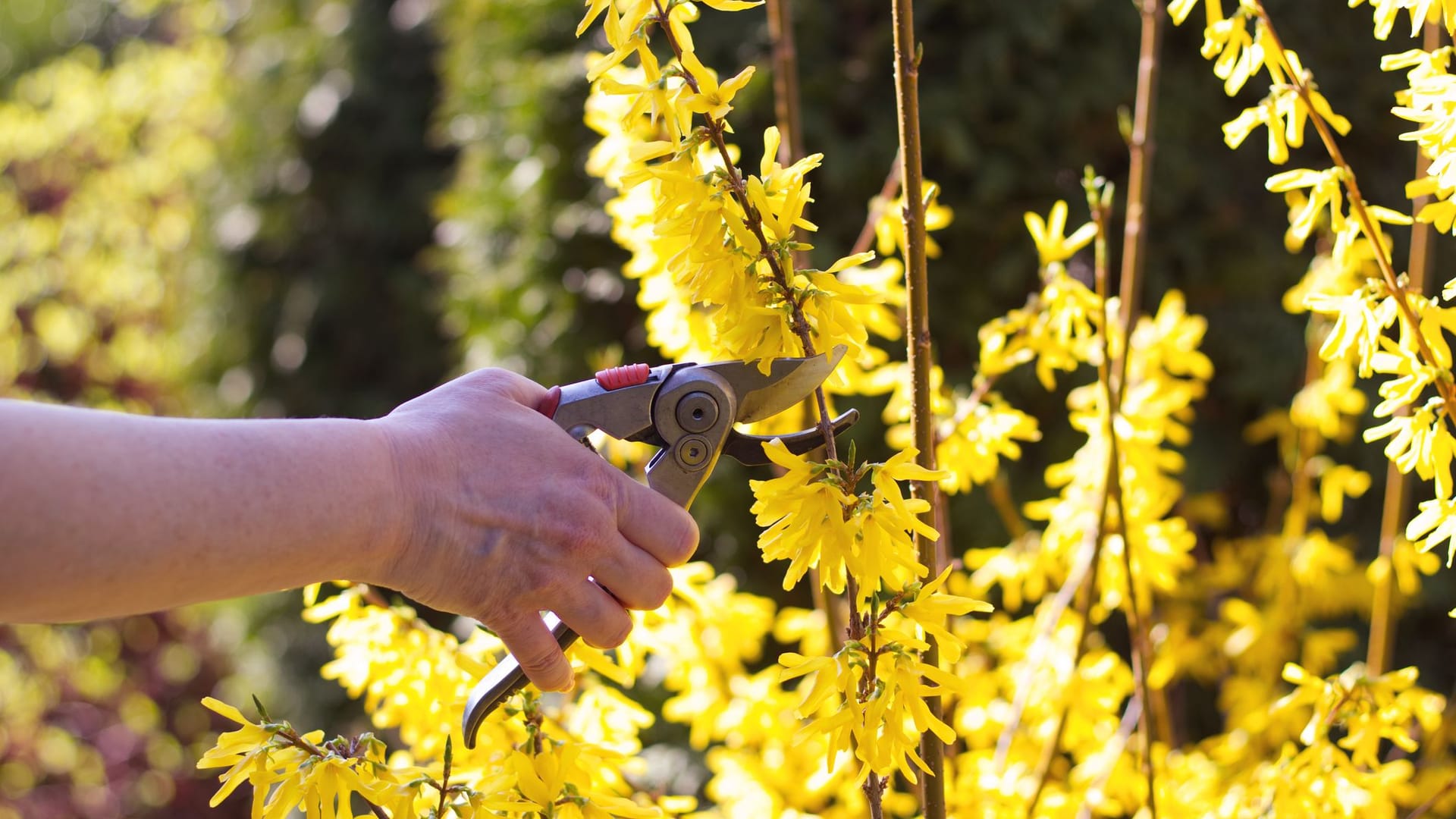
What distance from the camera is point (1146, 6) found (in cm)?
144

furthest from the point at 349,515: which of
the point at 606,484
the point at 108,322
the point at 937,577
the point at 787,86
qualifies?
the point at 108,322

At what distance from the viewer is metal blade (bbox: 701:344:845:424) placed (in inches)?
39.5

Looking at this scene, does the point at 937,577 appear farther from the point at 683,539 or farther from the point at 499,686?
the point at 499,686

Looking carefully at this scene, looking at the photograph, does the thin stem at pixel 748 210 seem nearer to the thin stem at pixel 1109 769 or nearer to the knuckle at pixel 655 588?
the knuckle at pixel 655 588

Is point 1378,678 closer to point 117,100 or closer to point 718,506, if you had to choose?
point 718,506

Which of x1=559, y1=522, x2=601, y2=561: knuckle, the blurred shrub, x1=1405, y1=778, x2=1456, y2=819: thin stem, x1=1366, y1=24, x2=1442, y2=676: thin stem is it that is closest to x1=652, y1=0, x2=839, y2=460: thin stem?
x1=559, y1=522, x2=601, y2=561: knuckle

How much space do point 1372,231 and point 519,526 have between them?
0.87 m

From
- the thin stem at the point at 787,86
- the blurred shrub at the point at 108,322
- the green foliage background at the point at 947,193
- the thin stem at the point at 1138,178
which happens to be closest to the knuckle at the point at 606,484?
the thin stem at the point at 787,86

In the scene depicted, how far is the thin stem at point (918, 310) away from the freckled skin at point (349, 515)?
0.86 ft

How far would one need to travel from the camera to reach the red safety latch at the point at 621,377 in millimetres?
1031

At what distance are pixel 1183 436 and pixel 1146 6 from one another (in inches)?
26.9

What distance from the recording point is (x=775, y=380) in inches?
40.0

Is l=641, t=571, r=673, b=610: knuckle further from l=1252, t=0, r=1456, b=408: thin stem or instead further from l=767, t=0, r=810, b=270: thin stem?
l=1252, t=0, r=1456, b=408: thin stem

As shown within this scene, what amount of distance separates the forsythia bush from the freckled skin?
0.15 meters
